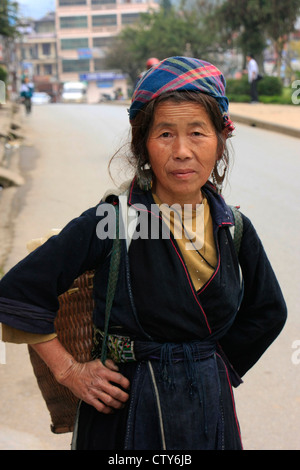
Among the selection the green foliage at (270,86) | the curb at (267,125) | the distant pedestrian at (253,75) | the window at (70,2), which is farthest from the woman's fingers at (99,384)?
the window at (70,2)

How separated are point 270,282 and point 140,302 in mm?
410

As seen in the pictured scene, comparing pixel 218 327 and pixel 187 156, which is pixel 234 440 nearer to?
pixel 218 327

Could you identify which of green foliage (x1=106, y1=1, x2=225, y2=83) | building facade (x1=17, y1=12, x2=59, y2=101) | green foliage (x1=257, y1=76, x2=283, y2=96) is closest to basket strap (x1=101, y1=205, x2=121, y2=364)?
green foliage (x1=257, y1=76, x2=283, y2=96)

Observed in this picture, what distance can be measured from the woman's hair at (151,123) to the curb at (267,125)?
12257mm

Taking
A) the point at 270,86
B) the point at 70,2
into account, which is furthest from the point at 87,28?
the point at 270,86

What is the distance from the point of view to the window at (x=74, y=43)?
89.4 metres

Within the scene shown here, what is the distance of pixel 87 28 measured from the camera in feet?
292

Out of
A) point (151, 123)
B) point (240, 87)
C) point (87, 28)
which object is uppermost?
point (87, 28)

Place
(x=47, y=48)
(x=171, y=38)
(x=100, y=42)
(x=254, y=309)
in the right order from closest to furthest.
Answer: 1. (x=254, y=309)
2. (x=171, y=38)
3. (x=100, y=42)
4. (x=47, y=48)

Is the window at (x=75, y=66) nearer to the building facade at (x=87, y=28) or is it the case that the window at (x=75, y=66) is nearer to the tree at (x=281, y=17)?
the building facade at (x=87, y=28)

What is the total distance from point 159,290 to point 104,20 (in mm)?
92965

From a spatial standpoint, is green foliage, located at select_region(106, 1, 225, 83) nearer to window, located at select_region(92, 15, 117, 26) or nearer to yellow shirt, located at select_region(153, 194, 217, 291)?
window, located at select_region(92, 15, 117, 26)

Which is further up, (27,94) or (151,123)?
(151,123)

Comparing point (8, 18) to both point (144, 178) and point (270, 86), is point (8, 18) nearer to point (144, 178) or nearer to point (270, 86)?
point (270, 86)
